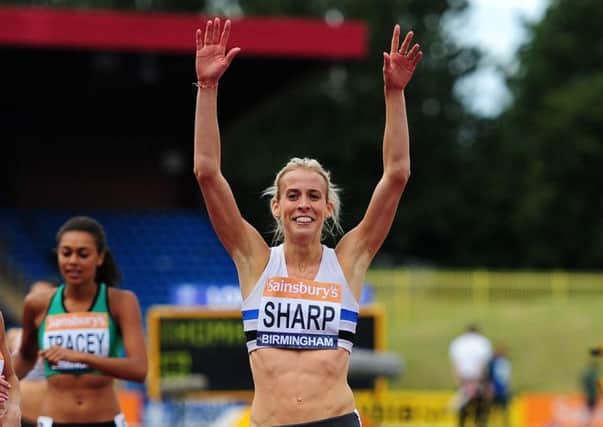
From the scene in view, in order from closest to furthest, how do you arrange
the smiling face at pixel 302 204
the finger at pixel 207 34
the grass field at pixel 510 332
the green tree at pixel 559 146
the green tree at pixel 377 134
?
the smiling face at pixel 302 204
the finger at pixel 207 34
the grass field at pixel 510 332
the green tree at pixel 559 146
the green tree at pixel 377 134

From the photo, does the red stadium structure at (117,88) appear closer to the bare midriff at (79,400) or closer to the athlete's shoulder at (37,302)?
the athlete's shoulder at (37,302)

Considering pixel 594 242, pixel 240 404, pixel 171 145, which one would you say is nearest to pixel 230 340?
pixel 240 404

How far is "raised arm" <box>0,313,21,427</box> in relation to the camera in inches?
243

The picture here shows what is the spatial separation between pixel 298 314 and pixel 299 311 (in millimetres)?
15

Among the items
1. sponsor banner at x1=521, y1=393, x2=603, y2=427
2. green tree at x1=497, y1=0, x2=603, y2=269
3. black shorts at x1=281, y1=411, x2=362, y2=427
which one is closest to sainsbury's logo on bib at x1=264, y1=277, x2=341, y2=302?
black shorts at x1=281, y1=411, x2=362, y2=427

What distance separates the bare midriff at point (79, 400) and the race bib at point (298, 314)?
2.00 meters

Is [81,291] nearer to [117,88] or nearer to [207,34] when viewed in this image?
[207,34]

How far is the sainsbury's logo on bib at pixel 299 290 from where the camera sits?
6.24 metres

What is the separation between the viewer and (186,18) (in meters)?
27.3

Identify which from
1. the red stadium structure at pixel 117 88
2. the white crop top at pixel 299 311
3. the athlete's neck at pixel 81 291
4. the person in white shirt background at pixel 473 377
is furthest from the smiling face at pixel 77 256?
the red stadium structure at pixel 117 88

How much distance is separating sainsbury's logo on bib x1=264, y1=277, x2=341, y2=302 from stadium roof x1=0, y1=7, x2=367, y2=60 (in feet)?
68.2

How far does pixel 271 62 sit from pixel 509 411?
856cm

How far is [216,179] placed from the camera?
6.29m

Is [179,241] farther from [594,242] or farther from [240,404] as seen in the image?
[594,242]
